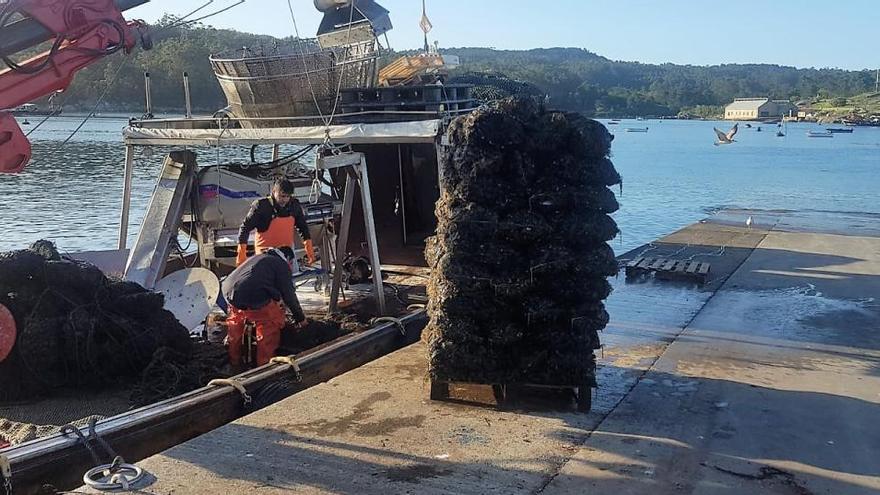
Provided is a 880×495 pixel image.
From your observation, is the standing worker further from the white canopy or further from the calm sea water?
the calm sea water

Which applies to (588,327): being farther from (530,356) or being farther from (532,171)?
(532,171)

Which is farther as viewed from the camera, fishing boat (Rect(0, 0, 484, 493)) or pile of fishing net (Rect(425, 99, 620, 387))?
fishing boat (Rect(0, 0, 484, 493))

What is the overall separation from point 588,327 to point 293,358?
272 cm

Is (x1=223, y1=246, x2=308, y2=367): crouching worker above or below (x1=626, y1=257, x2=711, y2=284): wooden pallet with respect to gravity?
above

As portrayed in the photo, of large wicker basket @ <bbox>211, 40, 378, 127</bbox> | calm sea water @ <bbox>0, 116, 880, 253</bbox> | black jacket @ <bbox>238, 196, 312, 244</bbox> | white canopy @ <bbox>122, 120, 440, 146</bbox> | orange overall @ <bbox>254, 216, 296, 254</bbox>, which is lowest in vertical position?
calm sea water @ <bbox>0, 116, 880, 253</bbox>

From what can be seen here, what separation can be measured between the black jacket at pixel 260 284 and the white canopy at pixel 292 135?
2.34 meters

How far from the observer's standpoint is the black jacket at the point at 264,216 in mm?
8789

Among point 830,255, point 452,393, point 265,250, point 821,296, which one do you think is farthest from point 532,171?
point 830,255

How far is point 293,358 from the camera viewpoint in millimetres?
7344

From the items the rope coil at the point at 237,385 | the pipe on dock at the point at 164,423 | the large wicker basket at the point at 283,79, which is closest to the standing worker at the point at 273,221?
the pipe on dock at the point at 164,423

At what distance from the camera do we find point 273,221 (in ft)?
29.2

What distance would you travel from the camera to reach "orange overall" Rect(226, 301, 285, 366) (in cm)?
809

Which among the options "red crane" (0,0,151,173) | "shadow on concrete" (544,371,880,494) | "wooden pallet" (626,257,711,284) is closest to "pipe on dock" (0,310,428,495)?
"red crane" (0,0,151,173)

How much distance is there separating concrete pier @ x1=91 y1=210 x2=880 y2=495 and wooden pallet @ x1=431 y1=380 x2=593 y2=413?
0.34 ft
